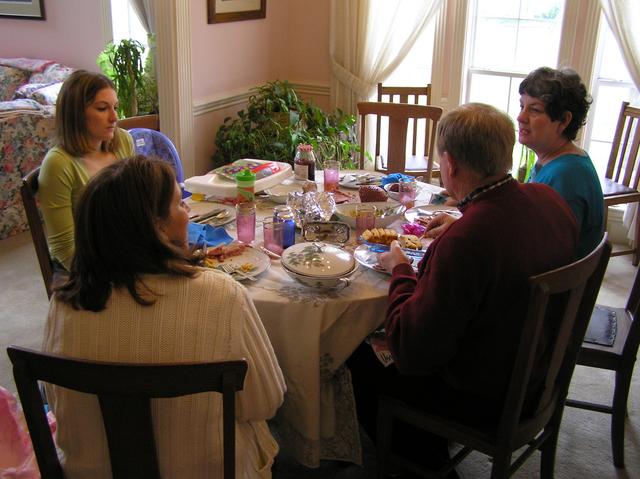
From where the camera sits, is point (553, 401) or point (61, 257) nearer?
point (553, 401)

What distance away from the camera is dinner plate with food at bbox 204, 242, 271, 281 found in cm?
182

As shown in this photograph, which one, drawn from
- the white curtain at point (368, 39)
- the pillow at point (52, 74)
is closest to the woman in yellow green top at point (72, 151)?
the white curtain at point (368, 39)

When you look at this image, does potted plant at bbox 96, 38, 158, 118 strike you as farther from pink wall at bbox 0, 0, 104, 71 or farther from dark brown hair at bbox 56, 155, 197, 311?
dark brown hair at bbox 56, 155, 197, 311

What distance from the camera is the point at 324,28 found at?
452cm

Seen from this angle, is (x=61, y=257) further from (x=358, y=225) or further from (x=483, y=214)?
(x=483, y=214)

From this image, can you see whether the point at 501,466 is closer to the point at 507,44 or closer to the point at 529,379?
the point at 529,379

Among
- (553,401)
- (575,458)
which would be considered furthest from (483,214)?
(575,458)

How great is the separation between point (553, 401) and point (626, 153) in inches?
99.6

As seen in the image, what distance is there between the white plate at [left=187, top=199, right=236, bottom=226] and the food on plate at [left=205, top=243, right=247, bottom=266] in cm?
28

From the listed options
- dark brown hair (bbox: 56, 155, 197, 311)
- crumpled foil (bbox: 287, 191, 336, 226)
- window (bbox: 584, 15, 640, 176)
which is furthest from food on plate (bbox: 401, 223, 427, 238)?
window (bbox: 584, 15, 640, 176)

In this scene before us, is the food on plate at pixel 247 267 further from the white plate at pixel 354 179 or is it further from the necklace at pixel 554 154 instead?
the necklace at pixel 554 154

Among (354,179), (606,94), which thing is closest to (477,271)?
(354,179)

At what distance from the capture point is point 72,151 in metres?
2.16

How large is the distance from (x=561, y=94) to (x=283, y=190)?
3.61ft
